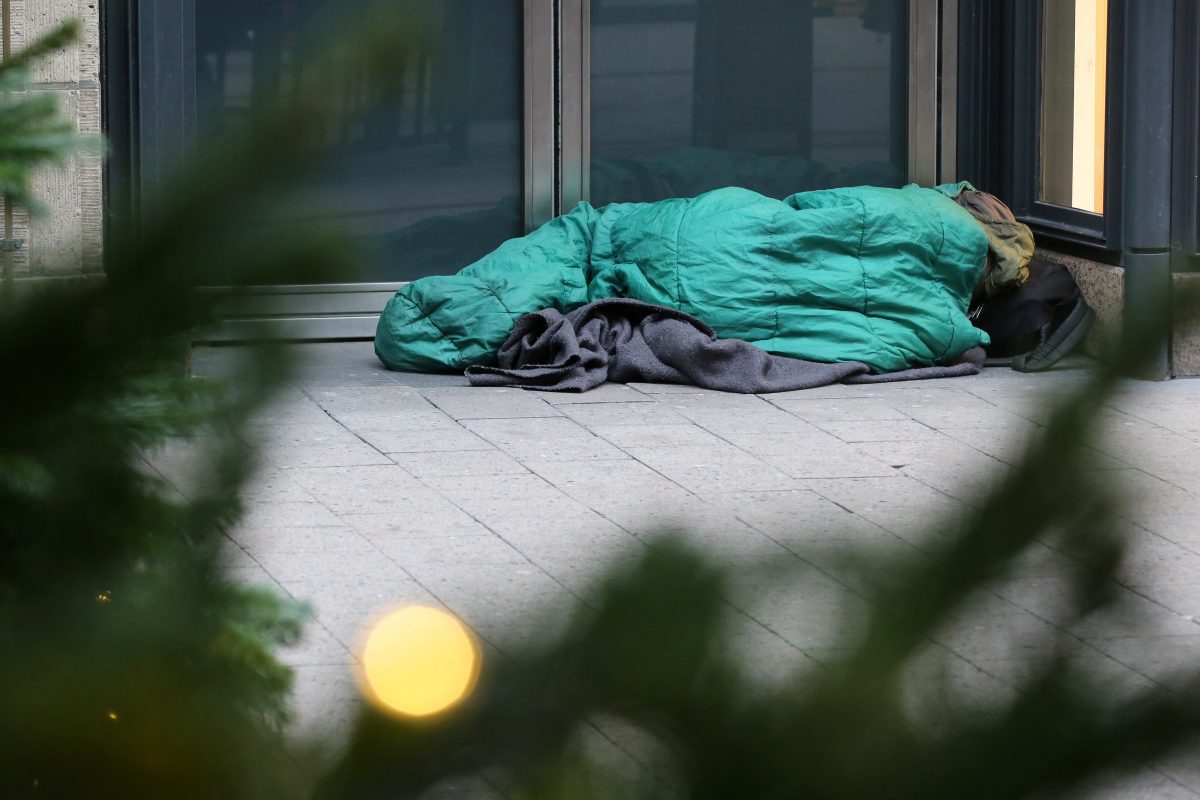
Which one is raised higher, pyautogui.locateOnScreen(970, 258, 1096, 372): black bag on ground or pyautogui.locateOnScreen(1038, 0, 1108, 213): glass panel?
pyautogui.locateOnScreen(1038, 0, 1108, 213): glass panel

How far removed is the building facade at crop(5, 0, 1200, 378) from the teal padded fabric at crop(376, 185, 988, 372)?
382mm

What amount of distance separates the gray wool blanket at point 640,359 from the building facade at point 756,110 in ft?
2.15

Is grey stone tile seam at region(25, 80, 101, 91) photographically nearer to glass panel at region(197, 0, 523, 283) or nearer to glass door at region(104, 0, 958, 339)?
glass panel at region(197, 0, 523, 283)

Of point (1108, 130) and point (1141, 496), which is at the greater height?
point (1108, 130)

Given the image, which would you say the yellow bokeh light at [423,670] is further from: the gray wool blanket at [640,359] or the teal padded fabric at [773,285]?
the teal padded fabric at [773,285]

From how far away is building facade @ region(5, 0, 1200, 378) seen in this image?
6.47m

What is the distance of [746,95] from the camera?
24.2 ft

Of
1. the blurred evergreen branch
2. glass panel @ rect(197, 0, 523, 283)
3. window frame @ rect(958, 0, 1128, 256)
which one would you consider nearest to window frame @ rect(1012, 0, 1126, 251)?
window frame @ rect(958, 0, 1128, 256)

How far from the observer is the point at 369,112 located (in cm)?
73

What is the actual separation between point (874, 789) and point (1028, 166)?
6968mm

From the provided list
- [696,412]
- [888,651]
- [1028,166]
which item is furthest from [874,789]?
[1028,166]

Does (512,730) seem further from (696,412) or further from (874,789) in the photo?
(696,412)

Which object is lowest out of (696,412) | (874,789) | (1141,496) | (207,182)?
(696,412)

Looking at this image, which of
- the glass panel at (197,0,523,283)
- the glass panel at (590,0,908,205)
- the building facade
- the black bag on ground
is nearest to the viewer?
the building facade
